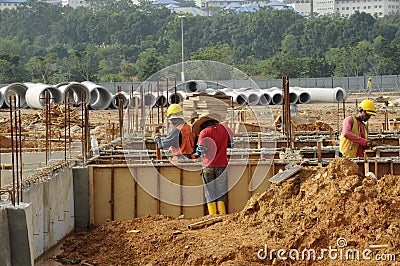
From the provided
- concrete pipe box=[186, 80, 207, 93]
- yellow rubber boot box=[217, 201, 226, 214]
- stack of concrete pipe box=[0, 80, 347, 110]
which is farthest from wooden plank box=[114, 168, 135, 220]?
concrete pipe box=[186, 80, 207, 93]

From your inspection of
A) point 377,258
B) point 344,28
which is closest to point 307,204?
point 377,258

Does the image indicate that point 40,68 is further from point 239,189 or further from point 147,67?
point 239,189

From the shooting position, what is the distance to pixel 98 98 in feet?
121

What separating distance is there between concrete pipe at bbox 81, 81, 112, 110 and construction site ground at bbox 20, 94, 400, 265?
2794 cm

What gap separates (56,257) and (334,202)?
3221mm

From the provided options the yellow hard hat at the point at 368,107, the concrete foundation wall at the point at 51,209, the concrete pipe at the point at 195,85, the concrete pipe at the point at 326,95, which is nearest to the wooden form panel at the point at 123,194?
the concrete foundation wall at the point at 51,209

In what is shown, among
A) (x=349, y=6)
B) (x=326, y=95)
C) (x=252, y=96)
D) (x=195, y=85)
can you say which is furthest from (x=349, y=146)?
(x=349, y=6)

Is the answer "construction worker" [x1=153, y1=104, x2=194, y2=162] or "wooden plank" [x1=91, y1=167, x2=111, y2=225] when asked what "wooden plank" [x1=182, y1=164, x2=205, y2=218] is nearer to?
"construction worker" [x1=153, y1=104, x2=194, y2=162]

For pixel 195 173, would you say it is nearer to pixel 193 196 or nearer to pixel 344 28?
pixel 193 196

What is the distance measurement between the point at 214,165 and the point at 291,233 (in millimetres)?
2792

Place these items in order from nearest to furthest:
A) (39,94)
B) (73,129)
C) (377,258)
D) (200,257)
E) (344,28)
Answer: (377,258), (200,257), (73,129), (39,94), (344,28)

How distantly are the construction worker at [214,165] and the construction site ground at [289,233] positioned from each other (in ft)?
3.00

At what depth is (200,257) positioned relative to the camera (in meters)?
7.19

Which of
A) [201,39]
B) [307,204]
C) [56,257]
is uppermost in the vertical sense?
[201,39]
